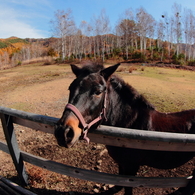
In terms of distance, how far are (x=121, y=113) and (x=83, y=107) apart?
2.76 feet

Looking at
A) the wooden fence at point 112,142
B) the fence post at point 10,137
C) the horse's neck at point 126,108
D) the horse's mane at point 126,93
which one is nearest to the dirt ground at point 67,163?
the wooden fence at point 112,142

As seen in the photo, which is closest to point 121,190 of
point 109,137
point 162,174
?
point 162,174

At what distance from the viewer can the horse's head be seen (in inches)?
66.1

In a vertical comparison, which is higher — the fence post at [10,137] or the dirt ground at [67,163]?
the fence post at [10,137]

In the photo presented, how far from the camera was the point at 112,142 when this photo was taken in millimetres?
2025

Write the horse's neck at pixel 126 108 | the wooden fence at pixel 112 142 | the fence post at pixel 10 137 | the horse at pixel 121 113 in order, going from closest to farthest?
the wooden fence at pixel 112 142 → the horse at pixel 121 113 → the horse's neck at pixel 126 108 → the fence post at pixel 10 137

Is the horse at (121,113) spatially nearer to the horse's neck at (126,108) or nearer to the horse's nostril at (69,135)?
the horse's neck at (126,108)

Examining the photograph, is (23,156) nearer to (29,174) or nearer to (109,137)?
(29,174)

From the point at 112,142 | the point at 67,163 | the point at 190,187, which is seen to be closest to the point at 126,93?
the point at 112,142

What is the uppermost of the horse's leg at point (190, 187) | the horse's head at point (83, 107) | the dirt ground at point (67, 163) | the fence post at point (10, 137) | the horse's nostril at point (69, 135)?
the horse's head at point (83, 107)

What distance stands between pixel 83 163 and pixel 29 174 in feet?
4.16

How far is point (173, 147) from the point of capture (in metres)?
1.88

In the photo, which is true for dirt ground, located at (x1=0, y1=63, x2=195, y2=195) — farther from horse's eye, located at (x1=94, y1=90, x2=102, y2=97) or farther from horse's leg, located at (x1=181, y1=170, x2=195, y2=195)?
horse's eye, located at (x1=94, y1=90, x2=102, y2=97)

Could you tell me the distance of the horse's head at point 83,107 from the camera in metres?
1.68
